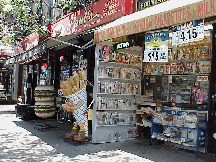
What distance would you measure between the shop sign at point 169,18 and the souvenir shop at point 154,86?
0.08ft

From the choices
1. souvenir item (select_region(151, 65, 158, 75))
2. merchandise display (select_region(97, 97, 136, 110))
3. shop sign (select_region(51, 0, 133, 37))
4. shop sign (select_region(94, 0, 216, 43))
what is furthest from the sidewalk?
shop sign (select_region(51, 0, 133, 37))

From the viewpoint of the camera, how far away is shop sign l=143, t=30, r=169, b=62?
211 inches

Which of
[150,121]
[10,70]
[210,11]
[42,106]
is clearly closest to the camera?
[210,11]

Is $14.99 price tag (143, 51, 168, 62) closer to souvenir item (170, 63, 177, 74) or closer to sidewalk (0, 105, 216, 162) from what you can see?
souvenir item (170, 63, 177, 74)

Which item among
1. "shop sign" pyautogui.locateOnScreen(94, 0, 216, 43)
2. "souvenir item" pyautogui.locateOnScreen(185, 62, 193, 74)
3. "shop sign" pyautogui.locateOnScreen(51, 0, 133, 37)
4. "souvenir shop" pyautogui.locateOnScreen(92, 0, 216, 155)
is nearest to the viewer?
"shop sign" pyautogui.locateOnScreen(94, 0, 216, 43)

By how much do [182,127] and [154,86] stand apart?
1.87m

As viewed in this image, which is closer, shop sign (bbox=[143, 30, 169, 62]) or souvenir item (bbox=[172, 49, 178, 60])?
shop sign (bbox=[143, 30, 169, 62])

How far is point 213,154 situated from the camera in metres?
6.07

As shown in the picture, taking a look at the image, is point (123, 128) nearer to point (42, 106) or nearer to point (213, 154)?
point (213, 154)

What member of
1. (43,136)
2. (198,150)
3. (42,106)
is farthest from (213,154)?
(42,106)

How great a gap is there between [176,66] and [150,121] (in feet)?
5.83

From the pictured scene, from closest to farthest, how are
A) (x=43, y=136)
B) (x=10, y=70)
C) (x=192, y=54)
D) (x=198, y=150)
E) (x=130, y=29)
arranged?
1. (x=130, y=29)
2. (x=198, y=150)
3. (x=192, y=54)
4. (x=43, y=136)
5. (x=10, y=70)

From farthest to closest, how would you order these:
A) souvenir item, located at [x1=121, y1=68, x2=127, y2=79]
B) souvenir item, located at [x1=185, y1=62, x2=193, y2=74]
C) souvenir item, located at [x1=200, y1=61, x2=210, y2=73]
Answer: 1. souvenir item, located at [x1=121, y1=68, x2=127, y2=79]
2. souvenir item, located at [x1=185, y1=62, x2=193, y2=74]
3. souvenir item, located at [x1=200, y1=61, x2=210, y2=73]

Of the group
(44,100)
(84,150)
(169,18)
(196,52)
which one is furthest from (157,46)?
(44,100)
